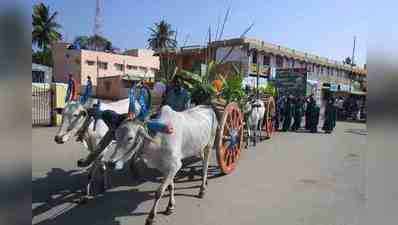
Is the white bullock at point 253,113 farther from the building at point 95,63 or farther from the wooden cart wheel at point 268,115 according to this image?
the building at point 95,63

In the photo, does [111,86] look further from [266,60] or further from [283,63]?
[283,63]

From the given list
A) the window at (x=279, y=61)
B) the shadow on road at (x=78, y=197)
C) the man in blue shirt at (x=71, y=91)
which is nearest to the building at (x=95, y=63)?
the window at (x=279, y=61)

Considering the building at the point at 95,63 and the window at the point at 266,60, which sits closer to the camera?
the window at the point at 266,60

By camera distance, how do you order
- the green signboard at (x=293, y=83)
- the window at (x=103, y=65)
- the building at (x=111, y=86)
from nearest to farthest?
the green signboard at (x=293, y=83)
the building at (x=111, y=86)
the window at (x=103, y=65)

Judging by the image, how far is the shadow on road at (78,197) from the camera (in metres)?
4.35

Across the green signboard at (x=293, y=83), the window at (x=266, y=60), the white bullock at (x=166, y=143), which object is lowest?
the white bullock at (x=166, y=143)

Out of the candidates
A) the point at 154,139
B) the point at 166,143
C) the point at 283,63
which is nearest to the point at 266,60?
the point at 283,63

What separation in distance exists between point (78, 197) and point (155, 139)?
1.86 meters

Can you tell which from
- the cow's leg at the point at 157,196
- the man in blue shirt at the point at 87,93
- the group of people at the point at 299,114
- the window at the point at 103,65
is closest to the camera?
the cow's leg at the point at 157,196

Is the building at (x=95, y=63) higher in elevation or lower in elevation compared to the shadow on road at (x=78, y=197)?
higher

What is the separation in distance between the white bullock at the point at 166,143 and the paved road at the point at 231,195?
47cm

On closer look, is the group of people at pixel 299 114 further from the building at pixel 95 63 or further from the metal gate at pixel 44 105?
the building at pixel 95 63

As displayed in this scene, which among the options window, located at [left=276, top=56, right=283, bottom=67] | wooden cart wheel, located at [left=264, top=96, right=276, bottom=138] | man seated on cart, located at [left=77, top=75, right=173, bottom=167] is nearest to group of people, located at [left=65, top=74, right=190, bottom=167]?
man seated on cart, located at [left=77, top=75, right=173, bottom=167]
